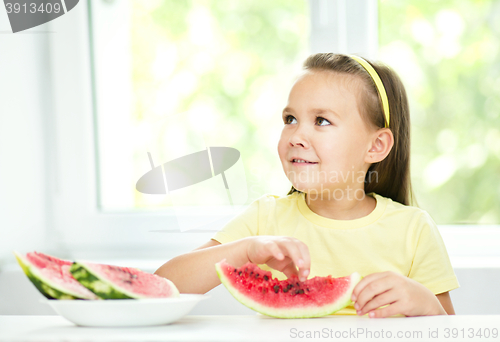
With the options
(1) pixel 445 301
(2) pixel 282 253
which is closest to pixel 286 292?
(2) pixel 282 253

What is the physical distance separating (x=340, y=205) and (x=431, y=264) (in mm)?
262

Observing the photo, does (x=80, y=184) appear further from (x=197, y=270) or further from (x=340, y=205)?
(x=340, y=205)

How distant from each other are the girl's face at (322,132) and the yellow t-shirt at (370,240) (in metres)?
0.11

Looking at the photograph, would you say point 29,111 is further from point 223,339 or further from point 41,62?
point 223,339

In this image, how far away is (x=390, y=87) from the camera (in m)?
1.23

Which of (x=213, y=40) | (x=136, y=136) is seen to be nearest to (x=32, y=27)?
(x=136, y=136)

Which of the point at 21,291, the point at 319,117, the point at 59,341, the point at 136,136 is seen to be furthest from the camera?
the point at 136,136

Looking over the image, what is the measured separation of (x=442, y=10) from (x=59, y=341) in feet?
5.16

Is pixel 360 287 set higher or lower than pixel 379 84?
lower

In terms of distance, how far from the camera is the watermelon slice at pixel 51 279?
0.64 metres

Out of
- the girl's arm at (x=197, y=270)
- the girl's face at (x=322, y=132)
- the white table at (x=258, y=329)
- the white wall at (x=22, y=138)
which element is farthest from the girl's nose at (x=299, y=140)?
the white wall at (x=22, y=138)

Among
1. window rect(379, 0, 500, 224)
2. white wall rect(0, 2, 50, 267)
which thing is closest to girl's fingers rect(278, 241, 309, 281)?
window rect(379, 0, 500, 224)

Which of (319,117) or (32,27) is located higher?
(32,27)

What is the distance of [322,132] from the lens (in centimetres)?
110
